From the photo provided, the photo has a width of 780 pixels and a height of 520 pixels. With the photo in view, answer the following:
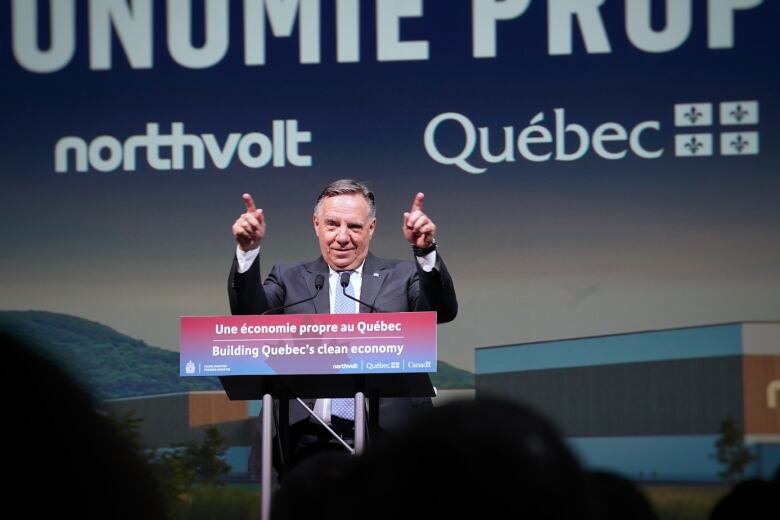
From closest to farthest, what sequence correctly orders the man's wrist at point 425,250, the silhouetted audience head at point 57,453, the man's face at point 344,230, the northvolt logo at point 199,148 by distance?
the silhouetted audience head at point 57,453, the man's wrist at point 425,250, the man's face at point 344,230, the northvolt logo at point 199,148

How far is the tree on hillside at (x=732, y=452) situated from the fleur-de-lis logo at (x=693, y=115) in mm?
1591

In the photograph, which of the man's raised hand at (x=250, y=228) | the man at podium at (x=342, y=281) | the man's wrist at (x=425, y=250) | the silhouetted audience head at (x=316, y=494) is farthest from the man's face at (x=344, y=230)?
the silhouetted audience head at (x=316, y=494)

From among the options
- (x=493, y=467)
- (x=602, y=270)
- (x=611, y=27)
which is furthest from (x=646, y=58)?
(x=493, y=467)

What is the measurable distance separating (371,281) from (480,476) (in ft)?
12.7

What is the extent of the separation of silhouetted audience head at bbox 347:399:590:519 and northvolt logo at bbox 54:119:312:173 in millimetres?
6174

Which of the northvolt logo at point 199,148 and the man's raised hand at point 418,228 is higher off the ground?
the northvolt logo at point 199,148

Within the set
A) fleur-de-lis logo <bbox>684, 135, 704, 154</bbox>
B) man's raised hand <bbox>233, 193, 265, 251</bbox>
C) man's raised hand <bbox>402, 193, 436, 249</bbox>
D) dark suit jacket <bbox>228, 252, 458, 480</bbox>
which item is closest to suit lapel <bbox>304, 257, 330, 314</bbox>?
dark suit jacket <bbox>228, 252, 458, 480</bbox>

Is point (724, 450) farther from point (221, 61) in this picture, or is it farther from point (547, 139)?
point (221, 61)

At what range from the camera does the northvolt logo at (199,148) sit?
22.8 ft

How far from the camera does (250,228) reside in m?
4.24

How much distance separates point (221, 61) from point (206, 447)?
217cm

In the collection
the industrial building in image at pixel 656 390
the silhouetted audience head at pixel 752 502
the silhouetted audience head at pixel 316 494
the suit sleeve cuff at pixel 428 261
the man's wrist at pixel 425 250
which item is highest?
the man's wrist at pixel 425 250

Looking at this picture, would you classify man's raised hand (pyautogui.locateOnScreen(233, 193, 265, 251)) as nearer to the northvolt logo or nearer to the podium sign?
the podium sign

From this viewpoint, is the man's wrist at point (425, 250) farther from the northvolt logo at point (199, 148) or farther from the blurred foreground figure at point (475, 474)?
the blurred foreground figure at point (475, 474)
